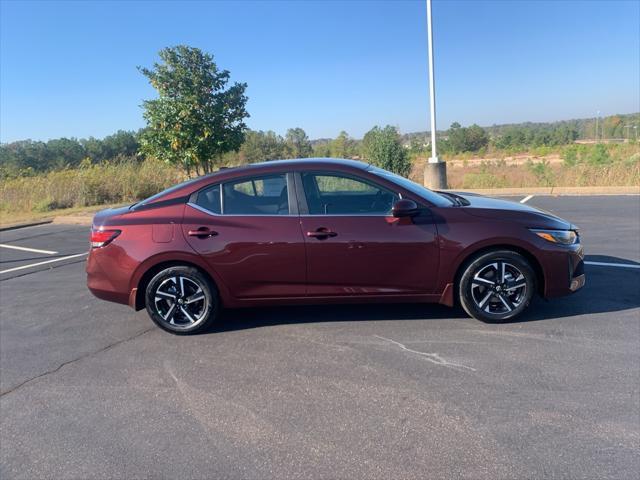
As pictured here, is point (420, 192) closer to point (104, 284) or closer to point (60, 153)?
point (104, 284)

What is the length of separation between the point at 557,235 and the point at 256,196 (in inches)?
113

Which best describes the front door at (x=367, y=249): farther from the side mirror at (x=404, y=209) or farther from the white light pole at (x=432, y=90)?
the white light pole at (x=432, y=90)

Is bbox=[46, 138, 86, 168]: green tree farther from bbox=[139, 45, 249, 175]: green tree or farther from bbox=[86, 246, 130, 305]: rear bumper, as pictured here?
bbox=[86, 246, 130, 305]: rear bumper

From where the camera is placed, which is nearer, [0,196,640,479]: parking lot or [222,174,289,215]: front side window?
[0,196,640,479]: parking lot

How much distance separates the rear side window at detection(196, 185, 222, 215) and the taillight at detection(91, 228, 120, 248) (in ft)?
2.84

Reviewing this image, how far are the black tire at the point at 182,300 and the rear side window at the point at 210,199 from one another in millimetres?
611

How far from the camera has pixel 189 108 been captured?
46.8 ft

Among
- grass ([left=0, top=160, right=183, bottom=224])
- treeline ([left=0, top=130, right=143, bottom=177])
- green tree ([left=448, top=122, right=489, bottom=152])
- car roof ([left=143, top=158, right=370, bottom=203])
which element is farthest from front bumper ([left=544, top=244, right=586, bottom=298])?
green tree ([left=448, top=122, right=489, bottom=152])

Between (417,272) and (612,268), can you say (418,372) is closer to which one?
(417,272)

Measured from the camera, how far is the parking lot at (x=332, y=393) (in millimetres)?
2754

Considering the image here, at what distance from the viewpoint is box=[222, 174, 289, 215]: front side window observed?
4.68 m

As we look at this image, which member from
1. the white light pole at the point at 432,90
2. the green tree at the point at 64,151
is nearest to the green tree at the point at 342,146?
the white light pole at the point at 432,90

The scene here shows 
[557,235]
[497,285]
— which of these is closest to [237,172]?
[497,285]

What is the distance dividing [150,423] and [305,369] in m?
1.22
